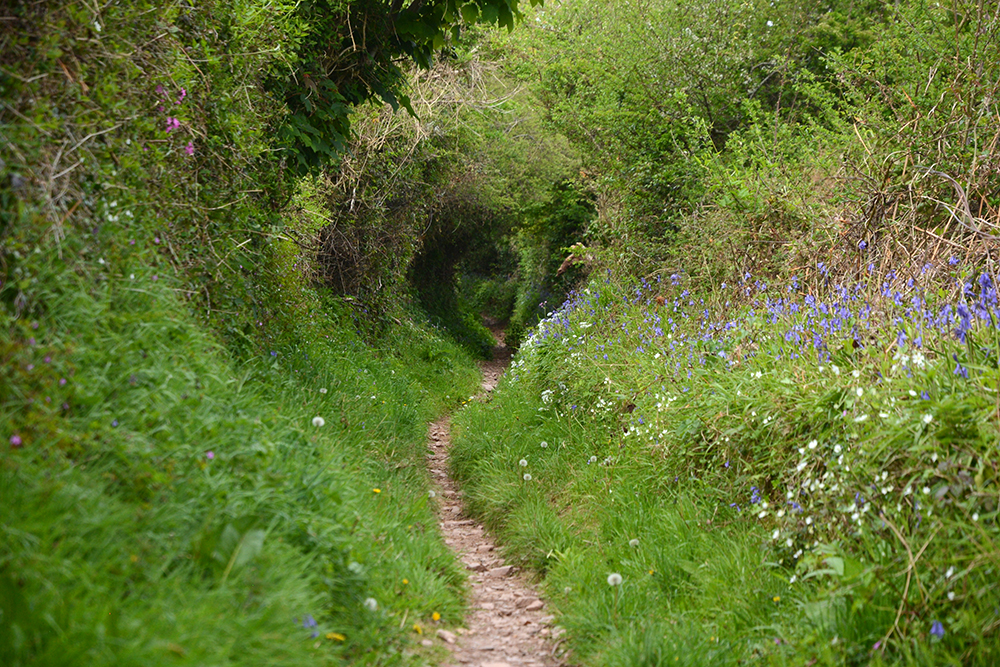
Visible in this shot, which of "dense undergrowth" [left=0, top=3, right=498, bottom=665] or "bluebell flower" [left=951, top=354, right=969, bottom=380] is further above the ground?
"dense undergrowth" [left=0, top=3, right=498, bottom=665]

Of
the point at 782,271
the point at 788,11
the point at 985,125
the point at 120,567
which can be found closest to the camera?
the point at 120,567

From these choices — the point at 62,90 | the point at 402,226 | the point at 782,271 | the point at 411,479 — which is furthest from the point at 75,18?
the point at 402,226

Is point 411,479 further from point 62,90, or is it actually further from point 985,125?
point 985,125

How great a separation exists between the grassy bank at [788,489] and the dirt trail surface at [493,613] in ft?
0.55

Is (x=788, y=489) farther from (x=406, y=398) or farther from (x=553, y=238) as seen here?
(x=553, y=238)

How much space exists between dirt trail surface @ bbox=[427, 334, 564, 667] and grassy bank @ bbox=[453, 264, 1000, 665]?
0.17 meters

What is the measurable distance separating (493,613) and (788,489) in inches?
76.2

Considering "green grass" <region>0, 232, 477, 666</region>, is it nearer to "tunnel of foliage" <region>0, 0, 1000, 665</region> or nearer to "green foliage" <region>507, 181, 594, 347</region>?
"tunnel of foliage" <region>0, 0, 1000, 665</region>

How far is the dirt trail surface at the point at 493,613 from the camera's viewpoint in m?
3.74

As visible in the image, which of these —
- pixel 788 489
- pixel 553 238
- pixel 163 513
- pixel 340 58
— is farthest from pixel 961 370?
pixel 553 238

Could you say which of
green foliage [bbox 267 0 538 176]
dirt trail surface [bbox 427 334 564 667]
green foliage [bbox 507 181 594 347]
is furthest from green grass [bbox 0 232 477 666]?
green foliage [bbox 507 181 594 347]

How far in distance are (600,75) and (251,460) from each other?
11004mm

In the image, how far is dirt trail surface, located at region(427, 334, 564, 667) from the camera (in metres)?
3.74

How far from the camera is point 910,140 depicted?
5891mm
